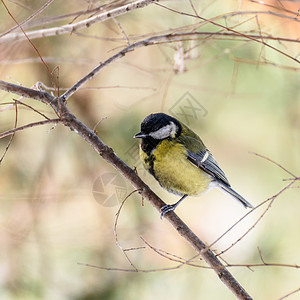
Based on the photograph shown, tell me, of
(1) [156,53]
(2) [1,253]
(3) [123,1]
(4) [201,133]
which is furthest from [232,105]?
(2) [1,253]

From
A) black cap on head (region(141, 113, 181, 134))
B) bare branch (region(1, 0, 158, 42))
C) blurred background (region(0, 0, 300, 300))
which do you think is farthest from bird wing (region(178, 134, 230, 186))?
bare branch (region(1, 0, 158, 42))

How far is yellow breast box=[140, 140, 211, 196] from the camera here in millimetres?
1537

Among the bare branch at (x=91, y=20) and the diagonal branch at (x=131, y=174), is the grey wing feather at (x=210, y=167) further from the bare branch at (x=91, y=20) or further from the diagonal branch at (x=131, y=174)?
the bare branch at (x=91, y=20)

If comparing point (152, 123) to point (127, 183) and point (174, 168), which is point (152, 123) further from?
point (127, 183)

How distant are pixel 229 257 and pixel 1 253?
3.43ft

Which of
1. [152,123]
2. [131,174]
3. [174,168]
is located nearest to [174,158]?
[174,168]

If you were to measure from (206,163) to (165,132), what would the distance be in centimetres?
22

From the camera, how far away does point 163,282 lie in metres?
2.04

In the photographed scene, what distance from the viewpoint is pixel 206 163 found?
5.46 ft

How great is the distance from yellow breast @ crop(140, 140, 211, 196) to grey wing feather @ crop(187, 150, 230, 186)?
0.06 ft

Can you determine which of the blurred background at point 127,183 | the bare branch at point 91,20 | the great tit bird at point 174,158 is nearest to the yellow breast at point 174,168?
the great tit bird at point 174,158

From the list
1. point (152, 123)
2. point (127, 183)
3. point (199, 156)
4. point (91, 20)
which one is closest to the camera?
point (91, 20)

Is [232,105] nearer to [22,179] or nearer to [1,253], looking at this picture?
[22,179]

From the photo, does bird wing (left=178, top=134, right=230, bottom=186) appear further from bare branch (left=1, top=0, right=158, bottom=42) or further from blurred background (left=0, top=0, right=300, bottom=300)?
bare branch (left=1, top=0, right=158, bottom=42)
